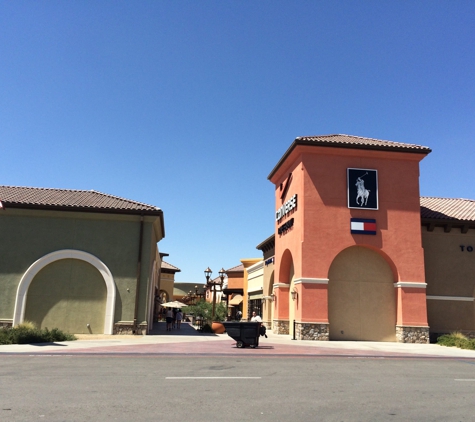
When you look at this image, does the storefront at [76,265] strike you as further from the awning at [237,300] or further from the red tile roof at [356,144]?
the awning at [237,300]

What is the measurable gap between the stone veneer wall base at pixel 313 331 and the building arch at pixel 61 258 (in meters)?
9.80

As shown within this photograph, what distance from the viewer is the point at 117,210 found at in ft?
78.5

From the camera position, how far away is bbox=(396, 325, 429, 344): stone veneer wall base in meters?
23.3

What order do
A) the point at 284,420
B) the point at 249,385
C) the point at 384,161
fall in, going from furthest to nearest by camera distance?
the point at 384,161 < the point at 249,385 < the point at 284,420

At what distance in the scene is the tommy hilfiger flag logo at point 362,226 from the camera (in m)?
24.1

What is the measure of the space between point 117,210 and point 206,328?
32.3ft

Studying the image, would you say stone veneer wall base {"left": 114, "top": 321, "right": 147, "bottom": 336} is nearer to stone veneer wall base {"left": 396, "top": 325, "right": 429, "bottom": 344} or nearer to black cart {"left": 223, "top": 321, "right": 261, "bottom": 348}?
black cart {"left": 223, "top": 321, "right": 261, "bottom": 348}

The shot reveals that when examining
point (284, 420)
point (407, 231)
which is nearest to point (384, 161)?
point (407, 231)

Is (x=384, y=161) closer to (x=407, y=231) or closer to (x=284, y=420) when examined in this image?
(x=407, y=231)

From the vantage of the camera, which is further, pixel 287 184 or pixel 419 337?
pixel 287 184

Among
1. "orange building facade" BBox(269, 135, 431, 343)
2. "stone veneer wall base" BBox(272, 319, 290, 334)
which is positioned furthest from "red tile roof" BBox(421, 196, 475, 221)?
"stone veneer wall base" BBox(272, 319, 290, 334)

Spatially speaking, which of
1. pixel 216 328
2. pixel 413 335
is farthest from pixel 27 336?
pixel 413 335

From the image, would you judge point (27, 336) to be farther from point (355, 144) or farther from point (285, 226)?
point (355, 144)

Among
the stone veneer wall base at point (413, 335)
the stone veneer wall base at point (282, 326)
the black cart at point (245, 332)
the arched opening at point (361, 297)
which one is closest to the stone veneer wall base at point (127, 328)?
the black cart at point (245, 332)
